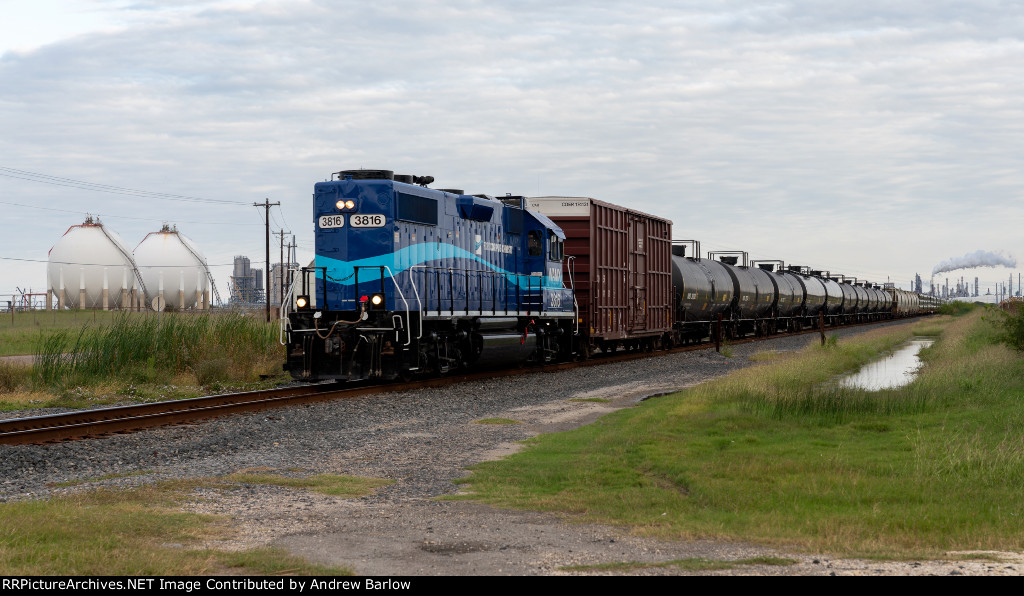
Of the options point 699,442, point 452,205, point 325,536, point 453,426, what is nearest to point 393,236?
point 452,205

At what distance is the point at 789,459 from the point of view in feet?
35.7

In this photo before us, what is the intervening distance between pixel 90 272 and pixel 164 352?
69941 millimetres

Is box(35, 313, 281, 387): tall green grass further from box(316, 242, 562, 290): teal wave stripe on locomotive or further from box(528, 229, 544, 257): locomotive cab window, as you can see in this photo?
box(528, 229, 544, 257): locomotive cab window

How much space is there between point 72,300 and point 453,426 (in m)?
80.1

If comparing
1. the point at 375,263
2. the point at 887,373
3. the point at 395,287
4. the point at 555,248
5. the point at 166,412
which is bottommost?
the point at 887,373

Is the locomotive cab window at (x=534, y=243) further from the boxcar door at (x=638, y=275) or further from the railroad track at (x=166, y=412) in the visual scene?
the boxcar door at (x=638, y=275)

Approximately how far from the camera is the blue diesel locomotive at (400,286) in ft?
65.4

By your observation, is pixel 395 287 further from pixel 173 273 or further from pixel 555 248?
pixel 173 273

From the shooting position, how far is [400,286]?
20.6m

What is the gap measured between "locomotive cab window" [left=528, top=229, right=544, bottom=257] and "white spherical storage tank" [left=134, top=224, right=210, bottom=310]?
7032cm

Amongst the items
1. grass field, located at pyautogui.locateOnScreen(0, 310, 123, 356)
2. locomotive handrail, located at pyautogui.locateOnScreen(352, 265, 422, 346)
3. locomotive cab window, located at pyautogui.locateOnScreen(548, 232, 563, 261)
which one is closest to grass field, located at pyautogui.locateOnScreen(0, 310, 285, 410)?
grass field, located at pyautogui.locateOnScreen(0, 310, 123, 356)

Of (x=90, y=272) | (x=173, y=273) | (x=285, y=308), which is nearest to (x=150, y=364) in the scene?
(x=285, y=308)

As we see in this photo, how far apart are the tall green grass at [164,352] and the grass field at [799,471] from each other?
38.0 feet

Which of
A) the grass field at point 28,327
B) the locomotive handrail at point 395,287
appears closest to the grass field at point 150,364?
the grass field at point 28,327
